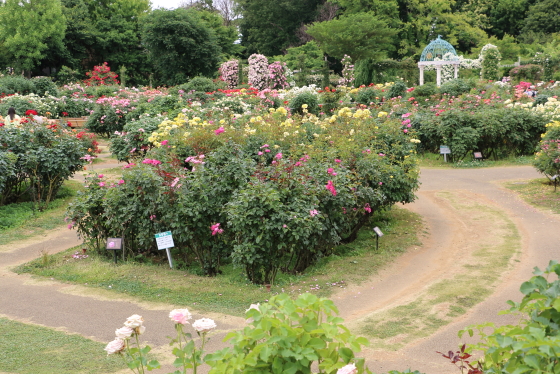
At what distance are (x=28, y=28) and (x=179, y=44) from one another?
30.2ft

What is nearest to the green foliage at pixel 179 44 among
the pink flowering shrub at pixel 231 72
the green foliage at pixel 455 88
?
the pink flowering shrub at pixel 231 72

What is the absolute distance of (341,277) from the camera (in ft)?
20.4

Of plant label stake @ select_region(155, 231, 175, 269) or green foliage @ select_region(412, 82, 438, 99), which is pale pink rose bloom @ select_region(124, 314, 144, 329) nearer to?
plant label stake @ select_region(155, 231, 175, 269)

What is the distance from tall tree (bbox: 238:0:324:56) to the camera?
4122cm

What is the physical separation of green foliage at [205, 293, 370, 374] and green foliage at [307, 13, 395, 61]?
3119 centimetres

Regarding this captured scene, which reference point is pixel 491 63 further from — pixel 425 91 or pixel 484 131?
pixel 484 131

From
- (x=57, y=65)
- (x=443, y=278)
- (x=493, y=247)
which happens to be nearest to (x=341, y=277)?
(x=443, y=278)

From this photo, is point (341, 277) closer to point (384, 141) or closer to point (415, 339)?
point (415, 339)

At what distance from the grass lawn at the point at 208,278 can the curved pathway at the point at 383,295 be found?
0.18 metres

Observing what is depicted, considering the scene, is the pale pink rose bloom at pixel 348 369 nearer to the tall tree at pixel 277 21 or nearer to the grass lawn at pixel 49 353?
the grass lawn at pixel 49 353

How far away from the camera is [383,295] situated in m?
5.81

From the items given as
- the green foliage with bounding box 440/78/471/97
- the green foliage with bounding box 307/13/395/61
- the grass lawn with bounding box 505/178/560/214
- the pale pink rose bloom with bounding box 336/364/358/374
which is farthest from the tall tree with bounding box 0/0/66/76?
the pale pink rose bloom with bounding box 336/364/358/374

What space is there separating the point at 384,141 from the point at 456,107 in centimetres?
559

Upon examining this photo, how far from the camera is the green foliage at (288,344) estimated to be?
1.97 m
